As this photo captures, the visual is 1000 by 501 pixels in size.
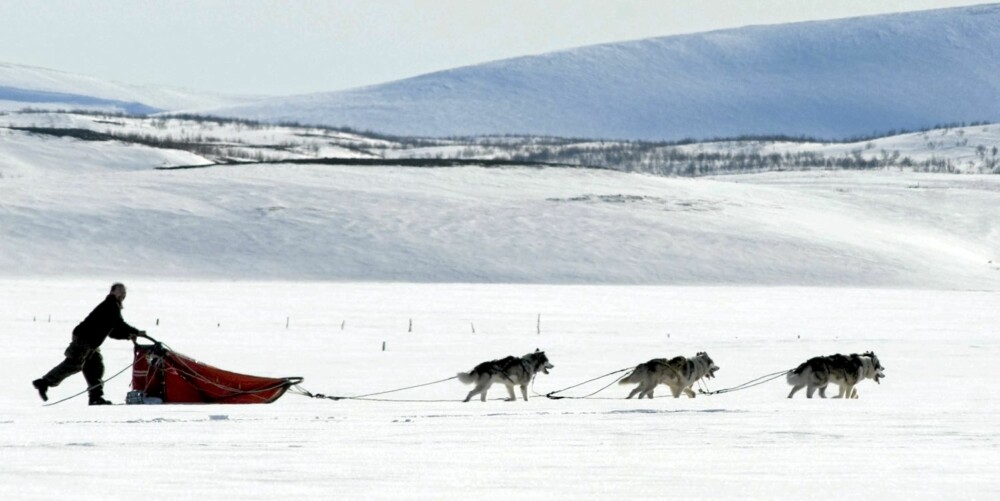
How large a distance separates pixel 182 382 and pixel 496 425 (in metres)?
3.01

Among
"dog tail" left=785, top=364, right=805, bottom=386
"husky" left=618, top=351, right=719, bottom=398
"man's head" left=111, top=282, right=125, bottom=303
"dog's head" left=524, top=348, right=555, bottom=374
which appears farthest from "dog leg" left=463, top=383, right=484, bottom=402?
"man's head" left=111, top=282, right=125, bottom=303

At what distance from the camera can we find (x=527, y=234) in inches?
1764

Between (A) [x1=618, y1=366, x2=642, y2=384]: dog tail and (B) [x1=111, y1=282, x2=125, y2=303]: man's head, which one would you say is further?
(A) [x1=618, y1=366, x2=642, y2=384]: dog tail

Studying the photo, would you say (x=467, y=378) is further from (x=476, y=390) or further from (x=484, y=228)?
(x=484, y=228)

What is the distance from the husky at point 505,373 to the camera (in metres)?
12.1

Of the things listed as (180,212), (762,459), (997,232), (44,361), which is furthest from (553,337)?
(997,232)

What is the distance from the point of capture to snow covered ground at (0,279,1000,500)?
6840 mm

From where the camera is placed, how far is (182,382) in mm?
11484

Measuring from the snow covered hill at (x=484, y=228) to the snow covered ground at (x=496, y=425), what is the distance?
1658cm

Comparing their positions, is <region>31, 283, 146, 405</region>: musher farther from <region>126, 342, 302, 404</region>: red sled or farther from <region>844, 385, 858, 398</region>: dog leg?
<region>844, 385, 858, 398</region>: dog leg

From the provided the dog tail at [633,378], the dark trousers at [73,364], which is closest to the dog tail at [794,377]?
the dog tail at [633,378]

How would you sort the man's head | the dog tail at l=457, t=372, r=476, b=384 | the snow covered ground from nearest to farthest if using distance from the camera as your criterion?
1. the snow covered ground
2. the man's head
3. the dog tail at l=457, t=372, r=476, b=384

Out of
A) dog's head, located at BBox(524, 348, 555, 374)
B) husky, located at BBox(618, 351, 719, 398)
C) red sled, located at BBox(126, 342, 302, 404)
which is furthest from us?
dog's head, located at BBox(524, 348, 555, 374)

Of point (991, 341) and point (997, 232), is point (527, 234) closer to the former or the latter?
point (997, 232)
